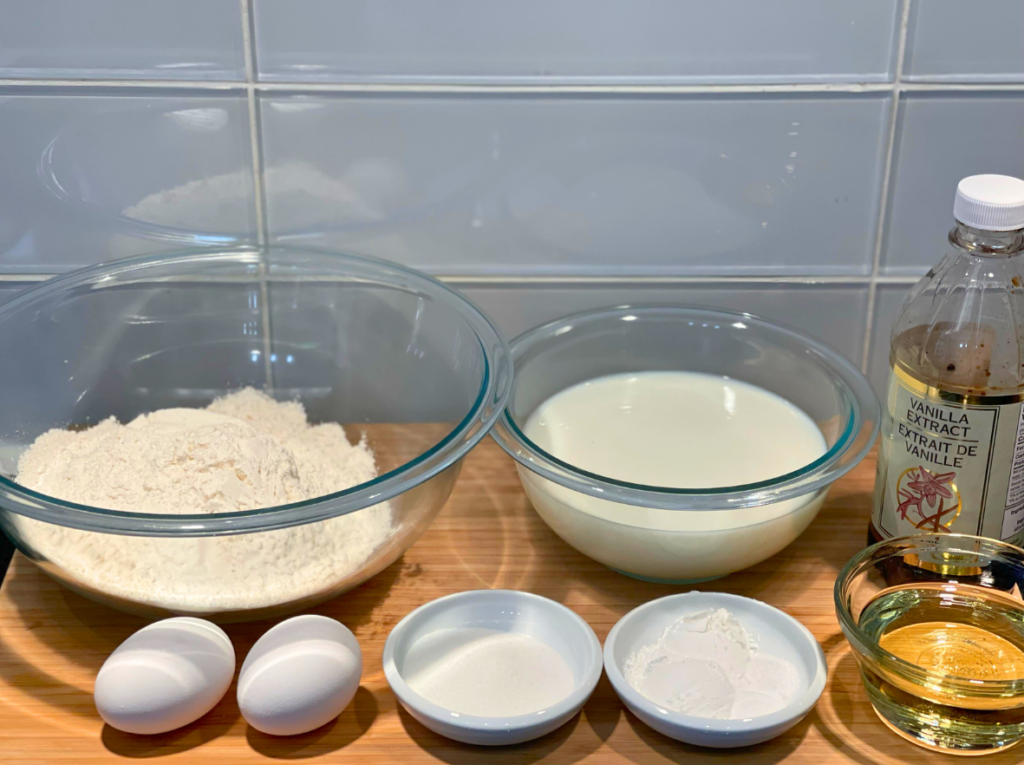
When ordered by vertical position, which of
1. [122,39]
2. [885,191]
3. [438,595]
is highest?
[122,39]

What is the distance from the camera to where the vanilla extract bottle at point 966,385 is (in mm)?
647

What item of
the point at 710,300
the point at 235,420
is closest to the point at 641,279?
the point at 710,300

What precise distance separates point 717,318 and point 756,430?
121mm

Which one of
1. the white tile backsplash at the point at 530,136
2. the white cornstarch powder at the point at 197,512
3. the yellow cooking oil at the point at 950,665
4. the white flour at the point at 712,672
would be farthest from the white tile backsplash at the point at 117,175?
the yellow cooking oil at the point at 950,665

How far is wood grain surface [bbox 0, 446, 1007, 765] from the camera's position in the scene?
23.7 inches

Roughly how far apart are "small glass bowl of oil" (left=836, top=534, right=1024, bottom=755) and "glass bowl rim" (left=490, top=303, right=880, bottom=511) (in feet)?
0.23

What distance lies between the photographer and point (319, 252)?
0.87 m

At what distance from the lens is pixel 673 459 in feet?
2.56

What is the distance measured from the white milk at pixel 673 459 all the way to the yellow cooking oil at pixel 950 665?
0.32 ft

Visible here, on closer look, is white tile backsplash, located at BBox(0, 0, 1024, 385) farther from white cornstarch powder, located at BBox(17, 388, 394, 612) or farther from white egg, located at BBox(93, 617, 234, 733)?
white egg, located at BBox(93, 617, 234, 733)

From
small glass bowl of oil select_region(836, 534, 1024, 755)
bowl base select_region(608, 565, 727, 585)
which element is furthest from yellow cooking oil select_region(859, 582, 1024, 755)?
bowl base select_region(608, 565, 727, 585)

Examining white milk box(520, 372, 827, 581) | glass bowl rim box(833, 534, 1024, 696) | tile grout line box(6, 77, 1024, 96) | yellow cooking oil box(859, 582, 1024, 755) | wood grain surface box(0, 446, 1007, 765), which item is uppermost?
tile grout line box(6, 77, 1024, 96)

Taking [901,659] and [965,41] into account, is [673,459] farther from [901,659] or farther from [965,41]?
[965,41]

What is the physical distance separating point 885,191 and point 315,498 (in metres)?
0.57
